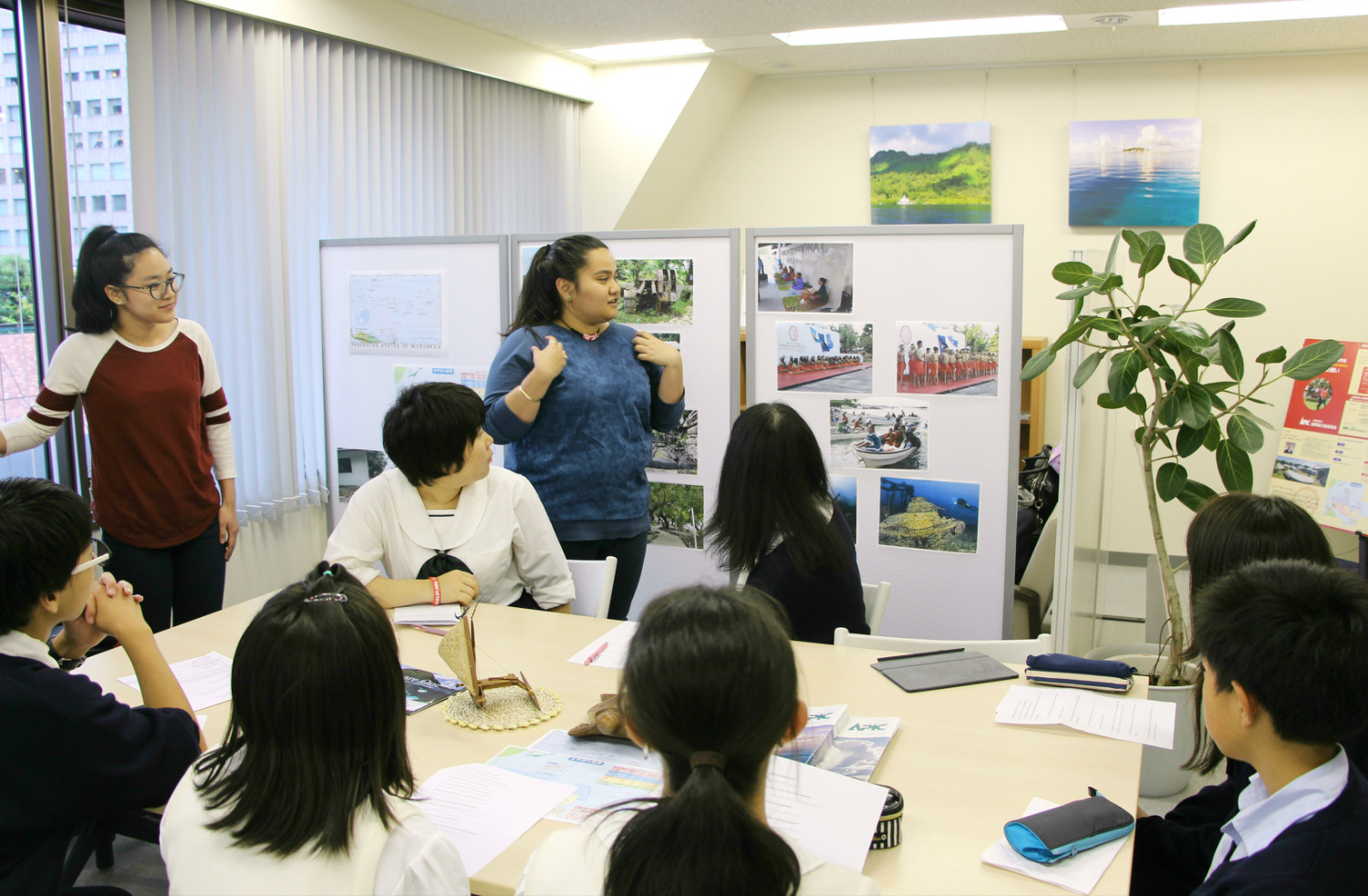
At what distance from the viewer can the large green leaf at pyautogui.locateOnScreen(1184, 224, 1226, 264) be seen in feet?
9.47

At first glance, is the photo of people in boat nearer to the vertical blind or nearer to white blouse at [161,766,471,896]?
the vertical blind

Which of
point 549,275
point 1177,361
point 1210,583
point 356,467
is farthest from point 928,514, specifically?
point 356,467

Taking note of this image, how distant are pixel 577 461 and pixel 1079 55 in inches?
154

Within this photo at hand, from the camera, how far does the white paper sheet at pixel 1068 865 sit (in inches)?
50.3

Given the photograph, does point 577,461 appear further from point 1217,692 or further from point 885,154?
point 885,154

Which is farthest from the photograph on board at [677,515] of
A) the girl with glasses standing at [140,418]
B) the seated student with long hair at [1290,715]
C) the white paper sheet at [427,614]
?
the seated student with long hair at [1290,715]

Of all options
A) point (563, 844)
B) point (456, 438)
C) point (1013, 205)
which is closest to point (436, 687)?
point (456, 438)

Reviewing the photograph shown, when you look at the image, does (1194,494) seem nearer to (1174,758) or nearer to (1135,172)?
(1174,758)

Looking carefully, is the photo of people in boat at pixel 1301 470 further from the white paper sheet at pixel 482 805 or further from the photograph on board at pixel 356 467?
the white paper sheet at pixel 482 805

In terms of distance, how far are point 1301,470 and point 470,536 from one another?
4.31 meters

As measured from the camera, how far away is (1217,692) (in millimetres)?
1312

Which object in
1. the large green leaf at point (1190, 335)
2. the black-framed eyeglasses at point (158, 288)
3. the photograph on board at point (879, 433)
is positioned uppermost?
the black-framed eyeglasses at point (158, 288)

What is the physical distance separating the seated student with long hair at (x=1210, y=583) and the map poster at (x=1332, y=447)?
3.30m

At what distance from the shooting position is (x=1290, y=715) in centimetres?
124
